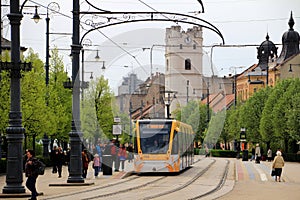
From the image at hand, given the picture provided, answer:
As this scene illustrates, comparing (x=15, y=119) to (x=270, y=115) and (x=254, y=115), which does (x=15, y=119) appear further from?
(x=254, y=115)

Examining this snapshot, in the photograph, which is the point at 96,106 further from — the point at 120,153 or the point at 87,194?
the point at 87,194

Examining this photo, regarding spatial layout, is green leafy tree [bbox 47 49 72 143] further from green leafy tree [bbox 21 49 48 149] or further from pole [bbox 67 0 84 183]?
pole [bbox 67 0 84 183]

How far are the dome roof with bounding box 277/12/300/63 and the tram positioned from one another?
280 ft

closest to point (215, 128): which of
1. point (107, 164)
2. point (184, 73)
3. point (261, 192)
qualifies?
point (184, 73)

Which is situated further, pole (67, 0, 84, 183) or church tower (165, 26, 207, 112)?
church tower (165, 26, 207, 112)

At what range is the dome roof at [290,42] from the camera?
124125mm

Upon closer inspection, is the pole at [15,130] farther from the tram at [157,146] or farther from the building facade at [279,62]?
the building facade at [279,62]

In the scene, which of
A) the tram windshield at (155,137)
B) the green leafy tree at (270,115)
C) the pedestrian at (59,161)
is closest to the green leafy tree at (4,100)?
the pedestrian at (59,161)

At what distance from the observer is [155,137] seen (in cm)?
4003

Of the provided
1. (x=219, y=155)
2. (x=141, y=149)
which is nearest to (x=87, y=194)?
(x=141, y=149)

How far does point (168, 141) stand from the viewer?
1569 inches

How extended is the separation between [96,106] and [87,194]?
4257 cm

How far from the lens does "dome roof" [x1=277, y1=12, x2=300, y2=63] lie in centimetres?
12412

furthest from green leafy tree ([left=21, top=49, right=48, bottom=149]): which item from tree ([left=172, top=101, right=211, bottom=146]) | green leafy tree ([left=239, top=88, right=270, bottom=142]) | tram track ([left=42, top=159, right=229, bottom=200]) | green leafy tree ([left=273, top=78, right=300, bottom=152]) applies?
tree ([left=172, top=101, right=211, bottom=146])
